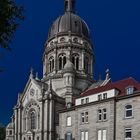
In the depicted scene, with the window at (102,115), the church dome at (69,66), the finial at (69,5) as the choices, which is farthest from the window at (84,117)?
the finial at (69,5)

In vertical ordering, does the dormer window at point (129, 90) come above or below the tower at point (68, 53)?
below

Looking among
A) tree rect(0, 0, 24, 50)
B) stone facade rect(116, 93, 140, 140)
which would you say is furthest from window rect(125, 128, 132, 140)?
tree rect(0, 0, 24, 50)

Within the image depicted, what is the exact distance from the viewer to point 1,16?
611 inches

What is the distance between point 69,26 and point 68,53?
8.65 m

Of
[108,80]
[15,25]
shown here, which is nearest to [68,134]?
[108,80]

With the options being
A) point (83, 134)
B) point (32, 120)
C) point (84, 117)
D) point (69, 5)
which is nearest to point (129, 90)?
point (84, 117)

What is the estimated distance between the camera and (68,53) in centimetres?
8738

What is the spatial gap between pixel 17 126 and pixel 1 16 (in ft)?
224

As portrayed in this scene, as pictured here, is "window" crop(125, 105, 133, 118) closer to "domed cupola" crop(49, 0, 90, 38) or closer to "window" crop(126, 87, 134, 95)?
"window" crop(126, 87, 134, 95)

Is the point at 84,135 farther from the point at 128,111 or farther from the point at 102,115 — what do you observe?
the point at 128,111

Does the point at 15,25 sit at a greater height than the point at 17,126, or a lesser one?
greater

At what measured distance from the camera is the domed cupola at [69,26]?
91.6 m

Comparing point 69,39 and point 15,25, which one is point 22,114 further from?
point 15,25

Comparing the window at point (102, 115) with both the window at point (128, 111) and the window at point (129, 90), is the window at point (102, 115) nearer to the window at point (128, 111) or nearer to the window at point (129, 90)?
the window at point (128, 111)
